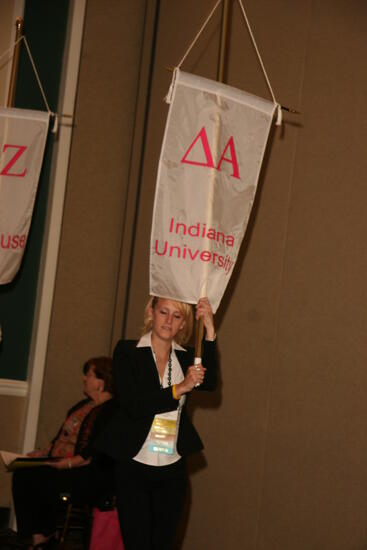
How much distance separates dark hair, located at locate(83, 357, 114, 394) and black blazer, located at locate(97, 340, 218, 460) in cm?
145

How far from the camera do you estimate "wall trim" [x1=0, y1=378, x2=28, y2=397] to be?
5.52 m

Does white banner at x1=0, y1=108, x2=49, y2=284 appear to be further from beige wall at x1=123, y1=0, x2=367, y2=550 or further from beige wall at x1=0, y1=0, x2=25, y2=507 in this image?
beige wall at x1=123, y1=0, x2=367, y2=550

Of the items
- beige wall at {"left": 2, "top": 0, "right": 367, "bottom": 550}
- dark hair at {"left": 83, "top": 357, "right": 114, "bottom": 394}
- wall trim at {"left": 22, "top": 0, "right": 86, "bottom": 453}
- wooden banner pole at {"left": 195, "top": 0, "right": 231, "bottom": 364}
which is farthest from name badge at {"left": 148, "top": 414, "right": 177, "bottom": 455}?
wall trim at {"left": 22, "top": 0, "right": 86, "bottom": 453}

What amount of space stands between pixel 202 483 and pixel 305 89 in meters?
2.31

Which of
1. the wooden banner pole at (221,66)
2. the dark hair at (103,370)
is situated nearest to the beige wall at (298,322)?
the dark hair at (103,370)

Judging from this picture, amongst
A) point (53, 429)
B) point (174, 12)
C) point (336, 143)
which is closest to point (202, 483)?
point (53, 429)

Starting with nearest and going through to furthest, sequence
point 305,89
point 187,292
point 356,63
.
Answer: point 187,292 → point 356,63 → point 305,89

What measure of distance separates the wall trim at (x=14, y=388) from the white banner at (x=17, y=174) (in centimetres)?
114

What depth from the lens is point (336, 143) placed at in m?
3.89

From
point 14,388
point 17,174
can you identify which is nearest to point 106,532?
point 14,388

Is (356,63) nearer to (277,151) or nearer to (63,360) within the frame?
(277,151)

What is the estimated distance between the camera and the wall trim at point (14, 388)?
217 inches

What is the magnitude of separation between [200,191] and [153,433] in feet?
3.25

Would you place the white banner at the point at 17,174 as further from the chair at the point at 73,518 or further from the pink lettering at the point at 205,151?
the pink lettering at the point at 205,151
